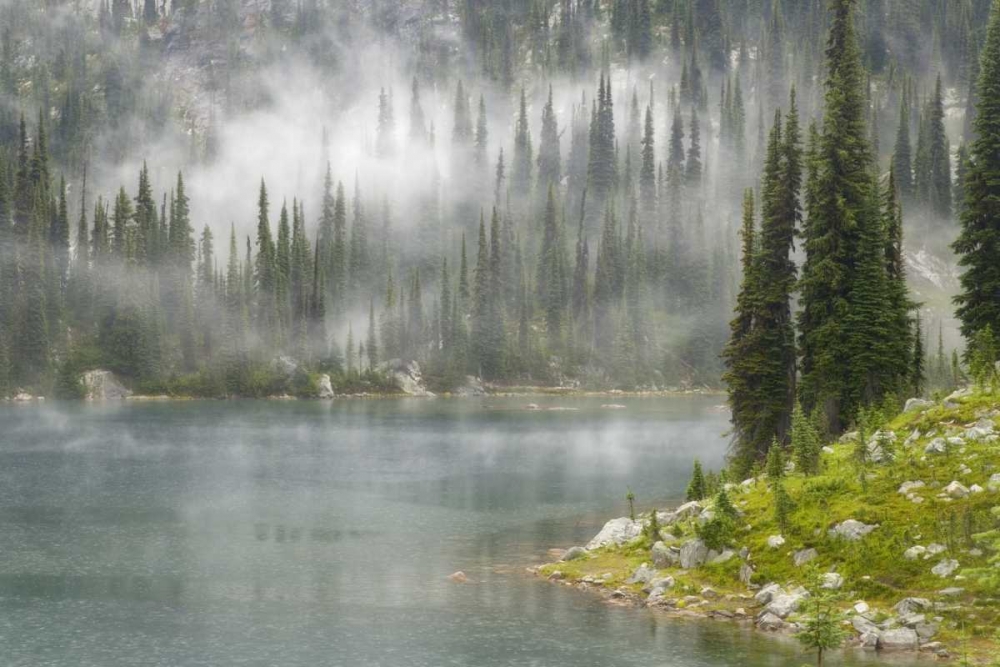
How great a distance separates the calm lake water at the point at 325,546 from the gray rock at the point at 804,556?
411 centimetres

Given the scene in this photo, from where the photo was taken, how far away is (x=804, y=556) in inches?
1617

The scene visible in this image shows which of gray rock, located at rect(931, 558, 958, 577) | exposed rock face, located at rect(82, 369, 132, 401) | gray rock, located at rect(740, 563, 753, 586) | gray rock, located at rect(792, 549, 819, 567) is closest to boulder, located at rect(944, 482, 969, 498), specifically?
gray rock, located at rect(931, 558, 958, 577)

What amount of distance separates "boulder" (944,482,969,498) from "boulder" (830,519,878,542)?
302 cm

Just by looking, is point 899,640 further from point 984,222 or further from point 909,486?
point 984,222

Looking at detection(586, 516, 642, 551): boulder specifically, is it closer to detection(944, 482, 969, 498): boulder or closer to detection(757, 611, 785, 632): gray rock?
detection(757, 611, 785, 632): gray rock

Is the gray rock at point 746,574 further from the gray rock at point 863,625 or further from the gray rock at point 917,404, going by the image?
the gray rock at point 917,404

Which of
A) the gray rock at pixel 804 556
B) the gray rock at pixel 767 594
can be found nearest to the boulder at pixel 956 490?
the gray rock at pixel 804 556

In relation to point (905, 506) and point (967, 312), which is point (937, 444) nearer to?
point (905, 506)

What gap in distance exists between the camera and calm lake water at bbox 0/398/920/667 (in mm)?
39781

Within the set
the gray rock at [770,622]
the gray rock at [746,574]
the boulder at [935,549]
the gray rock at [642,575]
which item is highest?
the boulder at [935,549]

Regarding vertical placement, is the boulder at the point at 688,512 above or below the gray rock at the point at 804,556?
above

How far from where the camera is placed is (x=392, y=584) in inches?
2002

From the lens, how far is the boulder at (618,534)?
53.2 meters

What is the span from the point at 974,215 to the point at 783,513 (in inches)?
1080
